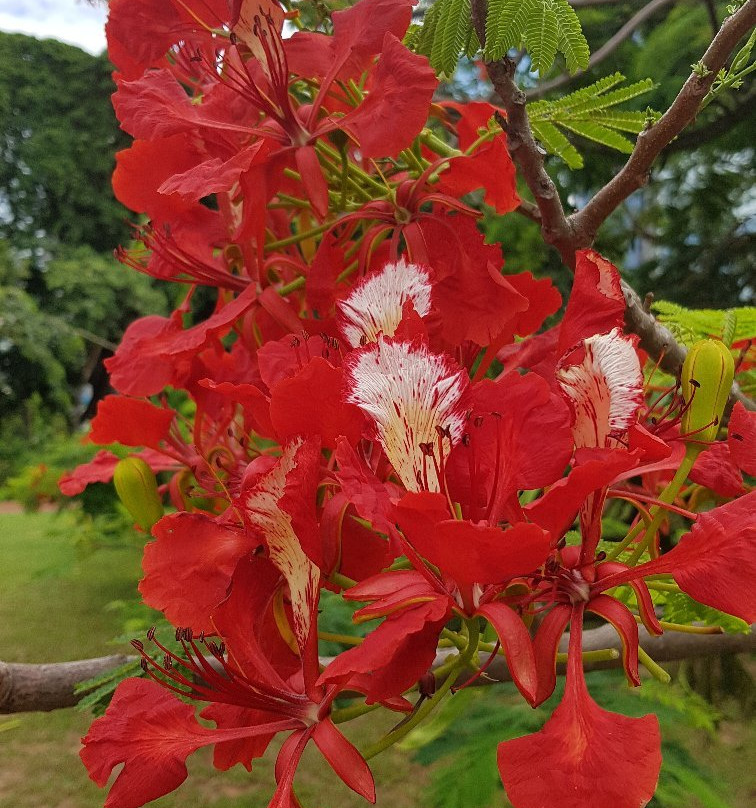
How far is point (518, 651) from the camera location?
30cm

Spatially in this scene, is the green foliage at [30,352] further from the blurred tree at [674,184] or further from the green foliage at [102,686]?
the green foliage at [102,686]

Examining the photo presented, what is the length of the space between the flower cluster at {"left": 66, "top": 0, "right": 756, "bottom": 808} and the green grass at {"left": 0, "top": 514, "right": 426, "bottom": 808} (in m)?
0.50

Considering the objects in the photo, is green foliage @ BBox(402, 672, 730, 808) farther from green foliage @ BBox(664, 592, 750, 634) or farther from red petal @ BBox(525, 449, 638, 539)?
red petal @ BBox(525, 449, 638, 539)

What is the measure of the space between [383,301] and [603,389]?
0.12m

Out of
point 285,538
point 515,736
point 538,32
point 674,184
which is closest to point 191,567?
point 285,538

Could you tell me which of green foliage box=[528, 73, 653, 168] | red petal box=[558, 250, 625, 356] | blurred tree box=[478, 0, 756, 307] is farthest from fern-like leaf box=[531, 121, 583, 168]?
blurred tree box=[478, 0, 756, 307]

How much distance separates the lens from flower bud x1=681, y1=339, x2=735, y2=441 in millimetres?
383

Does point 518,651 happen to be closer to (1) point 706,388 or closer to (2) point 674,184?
(1) point 706,388

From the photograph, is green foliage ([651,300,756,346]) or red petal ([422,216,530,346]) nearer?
red petal ([422,216,530,346])

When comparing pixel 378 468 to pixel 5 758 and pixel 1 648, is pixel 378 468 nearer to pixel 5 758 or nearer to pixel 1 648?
pixel 1 648

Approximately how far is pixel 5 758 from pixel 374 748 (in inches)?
39.1

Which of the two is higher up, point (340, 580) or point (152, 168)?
point (152, 168)

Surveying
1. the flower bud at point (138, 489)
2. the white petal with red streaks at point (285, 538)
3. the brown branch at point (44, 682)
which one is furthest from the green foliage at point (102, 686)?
the white petal with red streaks at point (285, 538)

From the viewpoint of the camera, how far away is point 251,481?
383 millimetres
